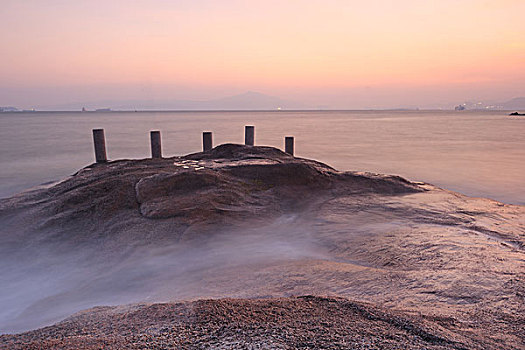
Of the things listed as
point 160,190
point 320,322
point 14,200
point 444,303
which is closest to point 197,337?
point 320,322

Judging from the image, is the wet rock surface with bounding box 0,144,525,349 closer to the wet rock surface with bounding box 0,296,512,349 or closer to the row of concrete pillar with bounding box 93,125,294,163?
the wet rock surface with bounding box 0,296,512,349

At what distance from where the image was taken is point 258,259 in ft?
14.2

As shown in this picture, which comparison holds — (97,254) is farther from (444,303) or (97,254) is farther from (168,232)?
(444,303)

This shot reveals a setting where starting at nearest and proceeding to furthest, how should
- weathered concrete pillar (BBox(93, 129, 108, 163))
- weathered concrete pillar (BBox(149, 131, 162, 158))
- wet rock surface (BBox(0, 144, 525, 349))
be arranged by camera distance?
wet rock surface (BBox(0, 144, 525, 349)) < weathered concrete pillar (BBox(93, 129, 108, 163)) < weathered concrete pillar (BBox(149, 131, 162, 158))

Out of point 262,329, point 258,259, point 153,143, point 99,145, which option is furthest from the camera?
point 153,143

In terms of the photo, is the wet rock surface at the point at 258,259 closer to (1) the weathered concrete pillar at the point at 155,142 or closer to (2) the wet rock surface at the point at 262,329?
(2) the wet rock surface at the point at 262,329

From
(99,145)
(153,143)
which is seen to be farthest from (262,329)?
(99,145)

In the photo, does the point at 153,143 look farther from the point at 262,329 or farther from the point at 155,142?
the point at 262,329

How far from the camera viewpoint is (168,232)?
16.5 ft

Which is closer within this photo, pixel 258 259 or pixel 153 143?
pixel 258 259

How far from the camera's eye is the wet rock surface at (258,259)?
6.42 ft

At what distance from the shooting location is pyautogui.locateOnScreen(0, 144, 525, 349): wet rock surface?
196 centimetres

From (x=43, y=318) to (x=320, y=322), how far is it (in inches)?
121

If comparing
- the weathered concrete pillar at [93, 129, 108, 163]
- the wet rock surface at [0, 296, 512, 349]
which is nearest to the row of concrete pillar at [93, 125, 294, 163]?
the weathered concrete pillar at [93, 129, 108, 163]
